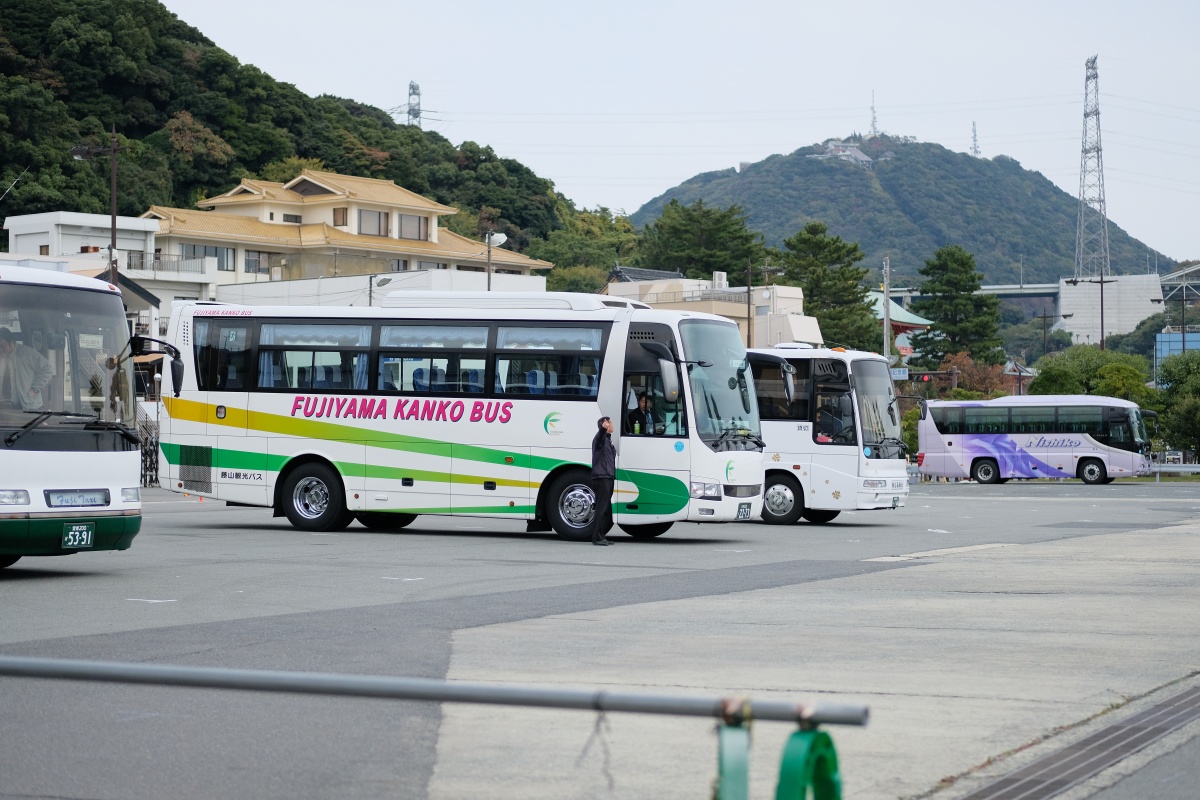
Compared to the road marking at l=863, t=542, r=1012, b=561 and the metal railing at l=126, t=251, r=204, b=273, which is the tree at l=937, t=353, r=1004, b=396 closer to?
the metal railing at l=126, t=251, r=204, b=273

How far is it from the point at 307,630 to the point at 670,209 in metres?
91.5

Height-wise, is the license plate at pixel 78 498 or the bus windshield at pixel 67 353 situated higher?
the bus windshield at pixel 67 353

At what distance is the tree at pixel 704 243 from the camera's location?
3767 inches

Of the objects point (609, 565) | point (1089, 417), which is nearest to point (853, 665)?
point (609, 565)

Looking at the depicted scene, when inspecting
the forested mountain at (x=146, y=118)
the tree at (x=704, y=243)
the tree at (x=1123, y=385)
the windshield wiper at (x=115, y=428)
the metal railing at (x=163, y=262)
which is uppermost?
the forested mountain at (x=146, y=118)

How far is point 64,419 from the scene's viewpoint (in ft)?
45.0

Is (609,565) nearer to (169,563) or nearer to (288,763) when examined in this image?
(169,563)

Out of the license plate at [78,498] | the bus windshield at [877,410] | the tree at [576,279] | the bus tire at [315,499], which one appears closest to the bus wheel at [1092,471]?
the bus windshield at [877,410]

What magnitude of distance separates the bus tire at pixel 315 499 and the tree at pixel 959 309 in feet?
267

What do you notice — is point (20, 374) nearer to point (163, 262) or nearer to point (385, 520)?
point (385, 520)

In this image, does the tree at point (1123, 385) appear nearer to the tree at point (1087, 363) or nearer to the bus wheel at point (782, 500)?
the tree at point (1087, 363)

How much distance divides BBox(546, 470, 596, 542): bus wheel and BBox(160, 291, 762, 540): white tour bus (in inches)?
0.8

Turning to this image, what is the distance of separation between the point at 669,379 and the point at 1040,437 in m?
38.4

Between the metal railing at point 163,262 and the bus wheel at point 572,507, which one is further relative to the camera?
the metal railing at point 163,262
